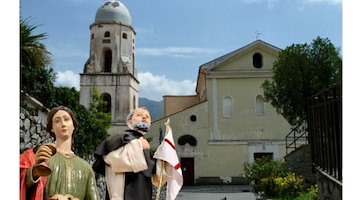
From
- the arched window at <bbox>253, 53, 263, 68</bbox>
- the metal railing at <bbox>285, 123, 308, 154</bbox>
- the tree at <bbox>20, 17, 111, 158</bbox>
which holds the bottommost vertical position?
the metal railing at <bbox>285, 123, 308, 154</bbox>

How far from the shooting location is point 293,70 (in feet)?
30.4

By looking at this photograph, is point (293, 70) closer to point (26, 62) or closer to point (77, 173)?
point (26, 62)

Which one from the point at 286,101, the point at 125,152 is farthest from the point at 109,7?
the point at 125,152

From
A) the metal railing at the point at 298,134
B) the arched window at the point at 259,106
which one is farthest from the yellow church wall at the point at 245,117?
the metal railing at the point at 298,134

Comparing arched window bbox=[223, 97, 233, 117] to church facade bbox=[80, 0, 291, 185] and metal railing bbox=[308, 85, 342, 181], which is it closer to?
church facade bbox=[80, 0, 291, 185]

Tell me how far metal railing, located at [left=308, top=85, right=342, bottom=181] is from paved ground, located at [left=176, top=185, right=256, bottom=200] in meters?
5.25

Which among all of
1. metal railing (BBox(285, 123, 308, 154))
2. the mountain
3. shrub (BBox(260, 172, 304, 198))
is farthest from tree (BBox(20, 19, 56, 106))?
metal railing (BBox(285, 123, 308, 154))

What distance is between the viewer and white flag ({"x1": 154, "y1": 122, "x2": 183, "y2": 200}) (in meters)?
2.66

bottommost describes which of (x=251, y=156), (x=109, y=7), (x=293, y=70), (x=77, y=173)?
(x=251, y=156)

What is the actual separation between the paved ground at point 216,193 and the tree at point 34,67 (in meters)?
6.97

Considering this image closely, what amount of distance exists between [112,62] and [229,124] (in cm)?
466

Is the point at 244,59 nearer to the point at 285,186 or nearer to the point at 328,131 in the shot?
the point at 285,186
